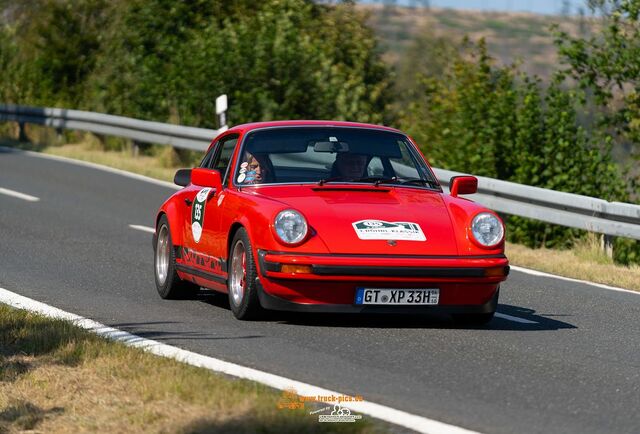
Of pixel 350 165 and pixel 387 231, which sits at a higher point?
pixel 350 165

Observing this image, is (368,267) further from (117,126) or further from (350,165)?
(117,126)

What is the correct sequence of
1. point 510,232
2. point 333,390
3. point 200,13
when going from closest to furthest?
point 333,390 → point 510,232 → point 200,13

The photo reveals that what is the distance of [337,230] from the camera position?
929 cm

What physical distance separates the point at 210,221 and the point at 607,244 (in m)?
5.92

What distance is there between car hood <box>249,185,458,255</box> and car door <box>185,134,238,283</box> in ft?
1.74

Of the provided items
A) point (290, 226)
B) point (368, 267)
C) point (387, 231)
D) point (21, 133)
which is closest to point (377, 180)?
point (387, 231)

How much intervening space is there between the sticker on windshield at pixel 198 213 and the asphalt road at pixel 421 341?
546 mm

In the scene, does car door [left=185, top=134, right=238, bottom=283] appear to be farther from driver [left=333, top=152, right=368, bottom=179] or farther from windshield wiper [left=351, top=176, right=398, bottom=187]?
windshield wiper [left=351, top=176, right=398, bottom=187]

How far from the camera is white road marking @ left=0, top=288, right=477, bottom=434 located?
246 inches

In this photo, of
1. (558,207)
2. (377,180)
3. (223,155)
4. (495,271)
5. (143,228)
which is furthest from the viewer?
(143,228)

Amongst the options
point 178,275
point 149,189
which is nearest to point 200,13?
point 149,189

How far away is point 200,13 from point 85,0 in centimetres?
433

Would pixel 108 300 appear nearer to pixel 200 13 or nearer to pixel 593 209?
pixel 593 209

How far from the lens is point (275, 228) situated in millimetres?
9273
